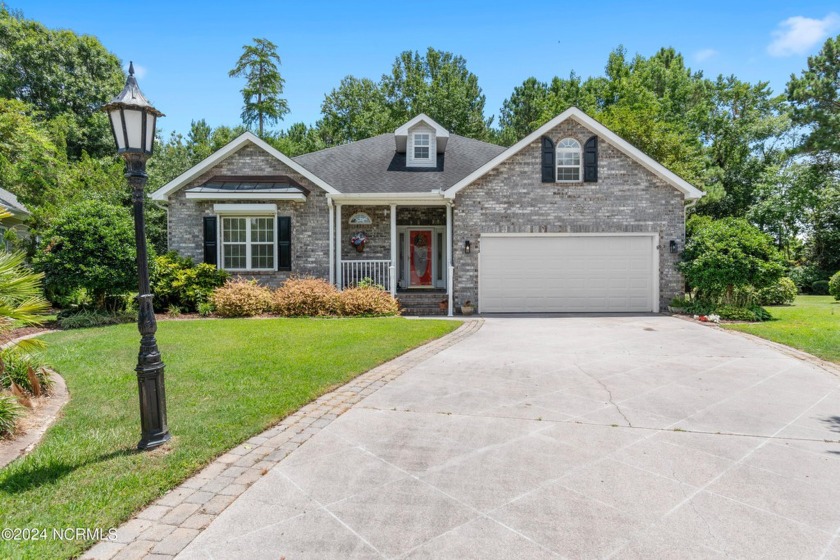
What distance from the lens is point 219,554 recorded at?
9.41 ft

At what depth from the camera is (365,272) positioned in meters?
15.6

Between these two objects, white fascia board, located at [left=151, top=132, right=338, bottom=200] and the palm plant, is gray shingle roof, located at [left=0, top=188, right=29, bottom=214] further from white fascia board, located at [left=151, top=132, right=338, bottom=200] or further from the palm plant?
the palm plant

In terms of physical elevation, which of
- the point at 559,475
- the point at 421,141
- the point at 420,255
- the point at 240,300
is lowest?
the point at 559,475

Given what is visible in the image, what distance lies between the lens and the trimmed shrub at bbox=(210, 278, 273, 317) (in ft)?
43.6

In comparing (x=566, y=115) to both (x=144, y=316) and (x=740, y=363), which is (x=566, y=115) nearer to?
(x=740, y=363)

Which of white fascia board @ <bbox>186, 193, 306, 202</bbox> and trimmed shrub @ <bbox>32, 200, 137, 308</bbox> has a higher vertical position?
white fascia board @ <bbox>186, 193, 306, 202</bbox>

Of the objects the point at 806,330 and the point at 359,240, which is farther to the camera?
the point at 359,240

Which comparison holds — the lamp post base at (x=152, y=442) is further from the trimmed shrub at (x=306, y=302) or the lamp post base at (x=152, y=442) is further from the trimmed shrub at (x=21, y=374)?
the trimmed shrub at (x=306, y=302)

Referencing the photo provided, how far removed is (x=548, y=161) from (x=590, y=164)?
4.07ft

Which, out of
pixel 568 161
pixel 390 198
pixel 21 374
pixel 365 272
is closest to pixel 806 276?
pixel 568 161

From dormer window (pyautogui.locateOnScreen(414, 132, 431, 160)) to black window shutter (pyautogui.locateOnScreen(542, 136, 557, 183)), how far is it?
15.1 ft

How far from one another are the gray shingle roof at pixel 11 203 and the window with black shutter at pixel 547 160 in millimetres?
16712

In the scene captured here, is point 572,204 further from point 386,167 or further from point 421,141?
point 386,167

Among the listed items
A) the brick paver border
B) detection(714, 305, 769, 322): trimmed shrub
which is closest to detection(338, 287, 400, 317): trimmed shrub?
the brick paver border
